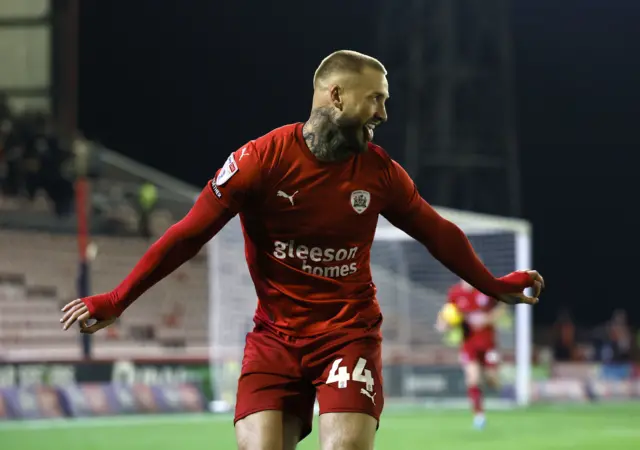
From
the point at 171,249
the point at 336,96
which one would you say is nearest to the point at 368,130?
the point at 336,96

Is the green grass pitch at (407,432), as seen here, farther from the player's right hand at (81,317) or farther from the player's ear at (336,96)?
the player's ear at (336,96)

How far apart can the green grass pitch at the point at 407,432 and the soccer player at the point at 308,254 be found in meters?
7.23

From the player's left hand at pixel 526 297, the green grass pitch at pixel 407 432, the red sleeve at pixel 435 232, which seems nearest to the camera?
the red sleeve at pixel 435 232

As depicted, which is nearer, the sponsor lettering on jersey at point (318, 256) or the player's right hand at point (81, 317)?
the player's right hand at point (81, 317)

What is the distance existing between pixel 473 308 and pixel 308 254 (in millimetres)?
10642

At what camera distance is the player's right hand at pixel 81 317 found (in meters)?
4.71

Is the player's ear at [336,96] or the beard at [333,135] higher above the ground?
the player's ear at [336,96]

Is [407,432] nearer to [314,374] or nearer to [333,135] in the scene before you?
[314,374]

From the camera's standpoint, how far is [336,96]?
4.78 m

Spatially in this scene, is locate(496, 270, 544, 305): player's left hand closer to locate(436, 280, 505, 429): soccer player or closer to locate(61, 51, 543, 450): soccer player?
locate(61, 51, 543, 450): soccer player

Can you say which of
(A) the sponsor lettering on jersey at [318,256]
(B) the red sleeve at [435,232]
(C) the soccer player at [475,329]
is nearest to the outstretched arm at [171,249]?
(A) the sponsor lettering on jersey at [318,256]

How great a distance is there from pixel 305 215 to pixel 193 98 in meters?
27.6

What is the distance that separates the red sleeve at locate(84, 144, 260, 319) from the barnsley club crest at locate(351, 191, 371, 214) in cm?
39

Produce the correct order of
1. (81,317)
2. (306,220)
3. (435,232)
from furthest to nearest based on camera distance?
(435,232), (306,220), (81,317)
